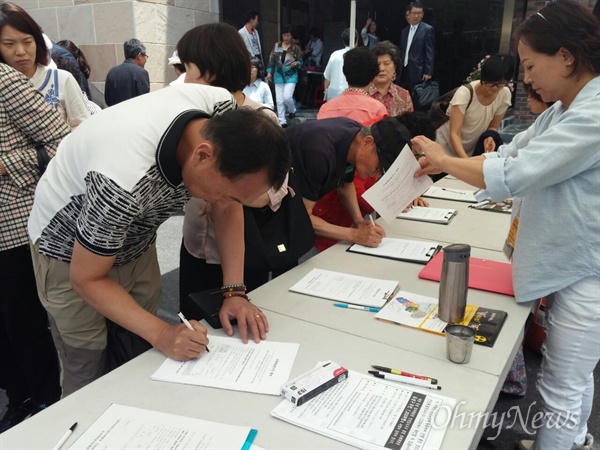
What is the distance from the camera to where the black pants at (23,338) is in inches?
Answer: 66.2

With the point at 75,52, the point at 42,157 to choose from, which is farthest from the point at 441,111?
the point at 75,52

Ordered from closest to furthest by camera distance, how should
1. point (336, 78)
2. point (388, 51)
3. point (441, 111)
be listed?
point (441, 111) < point (388, 51) < point (336, 78)

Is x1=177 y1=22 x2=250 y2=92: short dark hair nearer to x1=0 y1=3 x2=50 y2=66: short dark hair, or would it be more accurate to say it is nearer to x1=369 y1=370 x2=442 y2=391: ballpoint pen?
x1=0 y1=3 x2=50 y2=66: short dark hair

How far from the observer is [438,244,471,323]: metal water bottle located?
4.21 ft

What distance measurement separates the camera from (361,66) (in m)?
3.14

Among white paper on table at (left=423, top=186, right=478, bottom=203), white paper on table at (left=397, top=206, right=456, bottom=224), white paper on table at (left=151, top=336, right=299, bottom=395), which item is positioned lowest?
white paper on table at (left=423, top=186, right=478, bottom=203)

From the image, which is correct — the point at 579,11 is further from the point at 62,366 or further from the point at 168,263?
the point at 168,263

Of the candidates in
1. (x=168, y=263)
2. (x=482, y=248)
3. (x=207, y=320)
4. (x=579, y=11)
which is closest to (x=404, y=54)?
(x=168, y=263)

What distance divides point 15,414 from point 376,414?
162cm

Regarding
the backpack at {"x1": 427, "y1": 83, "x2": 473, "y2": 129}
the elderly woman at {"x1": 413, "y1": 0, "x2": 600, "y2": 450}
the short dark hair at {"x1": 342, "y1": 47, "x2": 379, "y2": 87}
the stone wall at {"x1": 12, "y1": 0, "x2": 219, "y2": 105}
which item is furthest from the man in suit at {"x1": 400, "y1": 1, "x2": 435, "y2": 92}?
the elderly woman at {"x1": 413, "y1": 0, "x2": 600, "y2": 450}

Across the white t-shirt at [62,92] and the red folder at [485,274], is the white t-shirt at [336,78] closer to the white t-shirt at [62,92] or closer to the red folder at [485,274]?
the white t-shirt at [62,92]

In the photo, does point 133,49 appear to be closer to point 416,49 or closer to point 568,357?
point 416,49

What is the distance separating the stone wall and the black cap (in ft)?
15.3

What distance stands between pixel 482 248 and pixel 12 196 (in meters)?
1.71
